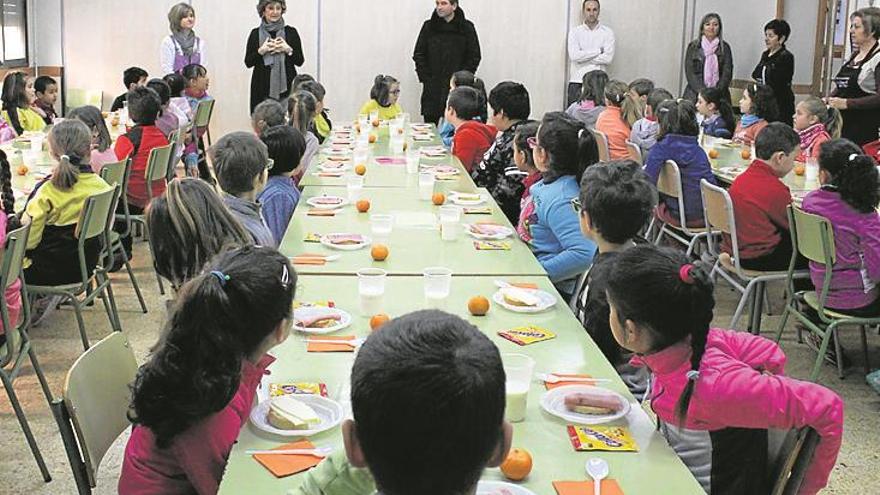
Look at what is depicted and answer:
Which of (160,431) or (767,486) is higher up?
(160,431)

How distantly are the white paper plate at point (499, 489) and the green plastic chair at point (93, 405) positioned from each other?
95 cm

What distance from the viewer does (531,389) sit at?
2.38 meters

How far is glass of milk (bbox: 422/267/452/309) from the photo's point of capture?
298cm

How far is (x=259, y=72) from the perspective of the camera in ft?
32.3

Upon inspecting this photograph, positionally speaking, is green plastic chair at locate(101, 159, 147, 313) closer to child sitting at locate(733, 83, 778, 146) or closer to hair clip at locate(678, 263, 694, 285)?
hair clip at locate(678, 263, 694, 285)

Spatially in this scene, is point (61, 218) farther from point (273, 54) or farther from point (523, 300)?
point (273, 54)

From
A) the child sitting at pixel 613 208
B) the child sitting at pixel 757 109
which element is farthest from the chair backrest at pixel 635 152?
the child sitting at pixel 613 208

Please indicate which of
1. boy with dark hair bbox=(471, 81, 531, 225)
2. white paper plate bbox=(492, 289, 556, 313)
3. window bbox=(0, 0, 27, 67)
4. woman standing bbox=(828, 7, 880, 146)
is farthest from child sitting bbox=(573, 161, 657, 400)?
window bbox=(0, 0, 27, 67)

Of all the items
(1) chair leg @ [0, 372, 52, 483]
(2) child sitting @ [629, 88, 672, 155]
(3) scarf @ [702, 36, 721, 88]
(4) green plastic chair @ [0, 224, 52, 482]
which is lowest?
(1) chair leg @ [0, 372, 52, 483]

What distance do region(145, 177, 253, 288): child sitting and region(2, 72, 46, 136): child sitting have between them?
5011 mm

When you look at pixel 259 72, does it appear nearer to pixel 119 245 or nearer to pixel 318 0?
pixel 318 0

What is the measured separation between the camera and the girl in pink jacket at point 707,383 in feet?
6.90

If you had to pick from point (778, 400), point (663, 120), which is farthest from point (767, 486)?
point (663, 120)

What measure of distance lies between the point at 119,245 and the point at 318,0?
620 cm
